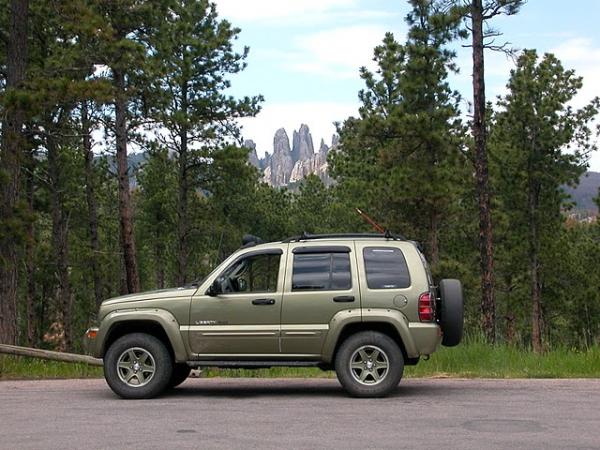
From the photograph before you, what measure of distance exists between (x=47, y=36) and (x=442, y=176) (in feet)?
52.9

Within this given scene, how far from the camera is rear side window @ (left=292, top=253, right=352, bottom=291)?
33.7 feet

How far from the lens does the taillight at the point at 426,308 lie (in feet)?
32.6

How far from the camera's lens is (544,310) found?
45.1 meters

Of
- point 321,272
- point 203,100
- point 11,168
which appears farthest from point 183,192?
point 321,272

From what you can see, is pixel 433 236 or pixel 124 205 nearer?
pixel 124 205

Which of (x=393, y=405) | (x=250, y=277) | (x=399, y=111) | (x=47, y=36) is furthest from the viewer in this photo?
(x=399, y=111)

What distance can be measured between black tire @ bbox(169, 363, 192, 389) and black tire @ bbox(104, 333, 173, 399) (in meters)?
0.53

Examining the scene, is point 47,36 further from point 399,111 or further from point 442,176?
point 442,176

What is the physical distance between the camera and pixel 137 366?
406 inches

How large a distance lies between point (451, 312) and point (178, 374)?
3.85 meters

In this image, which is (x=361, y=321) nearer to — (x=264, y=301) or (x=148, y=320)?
(x=264, y=301)

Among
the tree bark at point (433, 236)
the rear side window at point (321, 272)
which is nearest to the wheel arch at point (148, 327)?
the rear side window at point (321, 272)

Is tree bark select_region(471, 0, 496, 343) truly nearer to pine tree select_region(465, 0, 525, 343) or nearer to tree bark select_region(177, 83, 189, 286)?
pine tree select_region(465, 0, 525, 343)

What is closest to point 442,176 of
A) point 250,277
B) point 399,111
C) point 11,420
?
point 399,111
